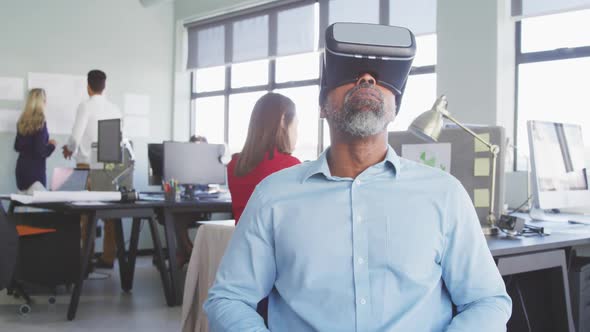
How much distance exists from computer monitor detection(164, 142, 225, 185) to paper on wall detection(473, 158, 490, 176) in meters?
3.07

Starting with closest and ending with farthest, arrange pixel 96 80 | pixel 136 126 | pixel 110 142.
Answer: pixel 110 142, pixel 96 80, pixel 136 126

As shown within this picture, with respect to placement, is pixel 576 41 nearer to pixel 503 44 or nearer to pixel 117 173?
pixel 503 44

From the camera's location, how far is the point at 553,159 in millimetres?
3018

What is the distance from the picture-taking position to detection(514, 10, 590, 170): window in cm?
443

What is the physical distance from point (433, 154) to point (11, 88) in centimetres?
534

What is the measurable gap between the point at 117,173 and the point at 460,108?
2.65 m

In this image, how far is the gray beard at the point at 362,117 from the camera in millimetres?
1379

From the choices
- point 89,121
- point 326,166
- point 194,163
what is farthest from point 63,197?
point 326,166

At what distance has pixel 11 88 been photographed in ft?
21.2

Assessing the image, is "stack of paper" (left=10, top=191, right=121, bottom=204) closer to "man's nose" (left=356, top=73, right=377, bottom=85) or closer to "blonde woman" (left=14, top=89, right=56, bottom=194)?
"blonde woman" (left=14, top=89, right=56, bottom=194)

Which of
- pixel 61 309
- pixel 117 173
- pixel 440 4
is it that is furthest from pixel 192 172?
pixel 440 4

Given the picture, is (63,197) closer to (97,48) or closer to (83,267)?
(83,267)

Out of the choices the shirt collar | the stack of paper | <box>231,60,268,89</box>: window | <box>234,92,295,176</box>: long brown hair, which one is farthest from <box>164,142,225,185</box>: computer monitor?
the shirt collar

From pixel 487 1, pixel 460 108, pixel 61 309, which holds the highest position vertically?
pixel 487 1
